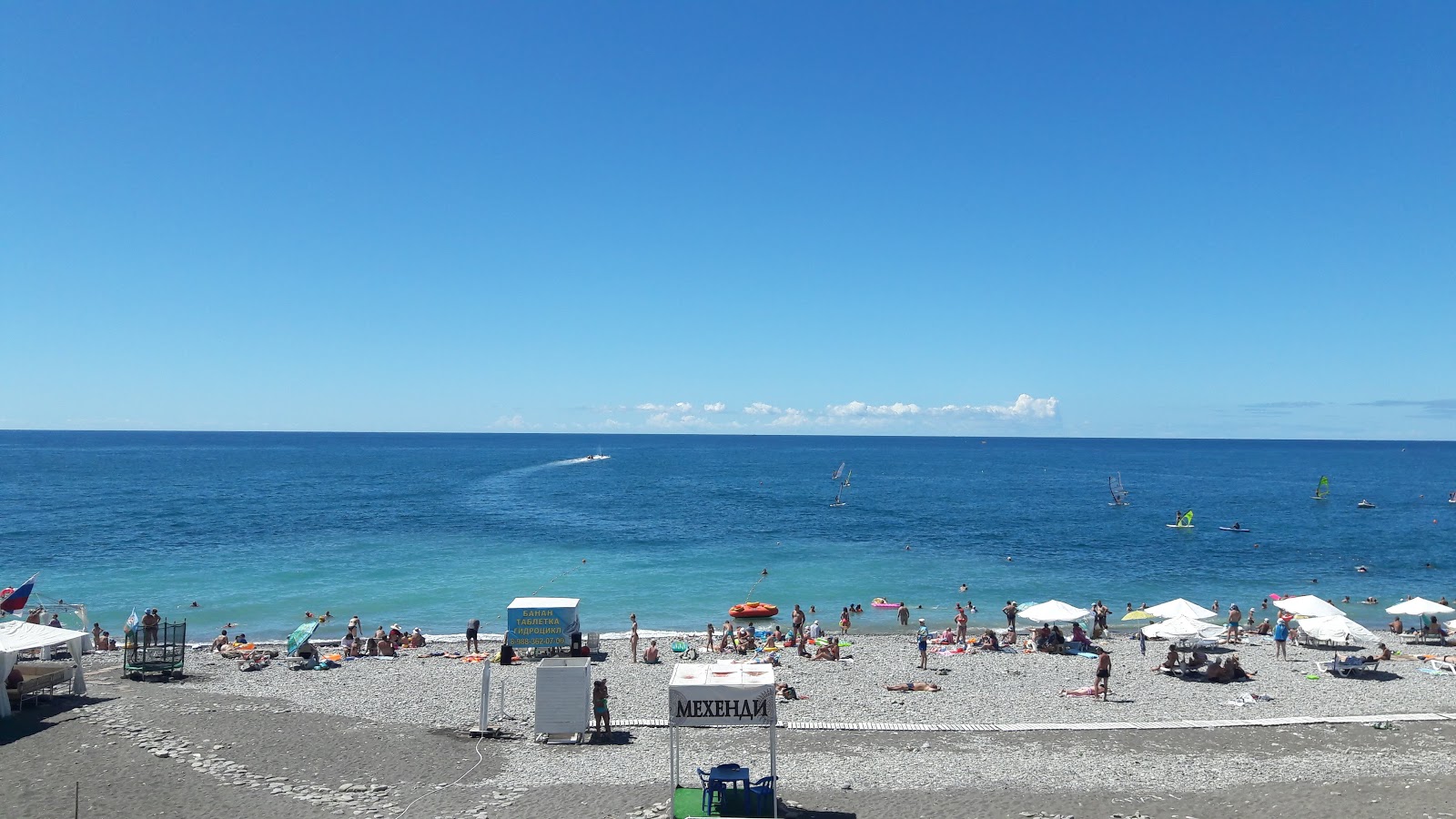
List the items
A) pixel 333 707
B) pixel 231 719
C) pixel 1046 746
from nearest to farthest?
pixel 1046 746
pixel 231 719
pixel 333 707

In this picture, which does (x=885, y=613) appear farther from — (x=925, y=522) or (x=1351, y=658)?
(x=925, y=522)

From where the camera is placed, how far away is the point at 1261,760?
16047 millimetres

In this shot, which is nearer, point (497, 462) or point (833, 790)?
point (833, 790)

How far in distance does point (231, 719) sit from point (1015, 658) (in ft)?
71.0

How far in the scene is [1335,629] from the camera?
24.7 meters

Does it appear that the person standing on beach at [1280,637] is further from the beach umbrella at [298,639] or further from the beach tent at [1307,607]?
the beach umbrella at [298,639]

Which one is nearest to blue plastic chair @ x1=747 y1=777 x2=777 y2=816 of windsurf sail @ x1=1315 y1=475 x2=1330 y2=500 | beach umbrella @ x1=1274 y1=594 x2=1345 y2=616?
beach umbrella @ x1=1274 y1=594 x2=1345 y2=616

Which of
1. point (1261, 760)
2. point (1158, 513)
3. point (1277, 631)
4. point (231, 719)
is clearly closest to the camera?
point (1261, 760)

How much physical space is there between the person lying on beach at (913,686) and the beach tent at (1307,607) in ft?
43.7

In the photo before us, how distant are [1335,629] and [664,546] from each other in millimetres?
38301

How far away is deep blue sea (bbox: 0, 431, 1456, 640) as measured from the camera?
1569 inches

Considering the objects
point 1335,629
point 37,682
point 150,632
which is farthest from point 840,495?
point 37,682

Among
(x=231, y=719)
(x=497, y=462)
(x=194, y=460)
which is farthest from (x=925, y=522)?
(x=194, y=460)

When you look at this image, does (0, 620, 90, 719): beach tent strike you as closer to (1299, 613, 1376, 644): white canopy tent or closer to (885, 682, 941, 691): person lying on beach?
(885, 682, 941, 691): person lying on beach
